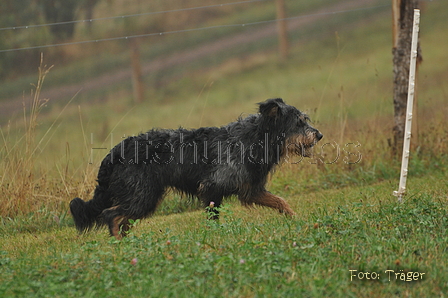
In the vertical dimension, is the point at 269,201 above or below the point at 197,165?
below

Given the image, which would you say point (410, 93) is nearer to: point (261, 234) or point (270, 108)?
Answer: point (270, 108)

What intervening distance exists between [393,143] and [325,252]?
19.0 ft

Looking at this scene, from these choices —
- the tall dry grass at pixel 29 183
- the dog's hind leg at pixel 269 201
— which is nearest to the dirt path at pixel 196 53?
the tall dry grass at pixel 29 183

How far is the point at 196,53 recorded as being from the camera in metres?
30.0

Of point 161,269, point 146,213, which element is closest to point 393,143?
point 146,213

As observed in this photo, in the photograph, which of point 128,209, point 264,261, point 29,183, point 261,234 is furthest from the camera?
point 29,183

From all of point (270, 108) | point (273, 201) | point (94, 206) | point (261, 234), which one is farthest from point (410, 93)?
point (94, 206)

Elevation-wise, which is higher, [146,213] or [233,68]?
→ [233,68]

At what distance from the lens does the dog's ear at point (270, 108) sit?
6.27 metres

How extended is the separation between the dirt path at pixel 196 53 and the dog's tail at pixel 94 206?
21.0 m

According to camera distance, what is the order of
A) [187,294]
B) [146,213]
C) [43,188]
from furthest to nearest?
[43,188]
[146,213]
[187,294]

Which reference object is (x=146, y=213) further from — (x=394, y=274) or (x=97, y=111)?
(x=97, y=111)

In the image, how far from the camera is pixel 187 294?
141 inches

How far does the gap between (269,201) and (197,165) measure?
37.1 inches
